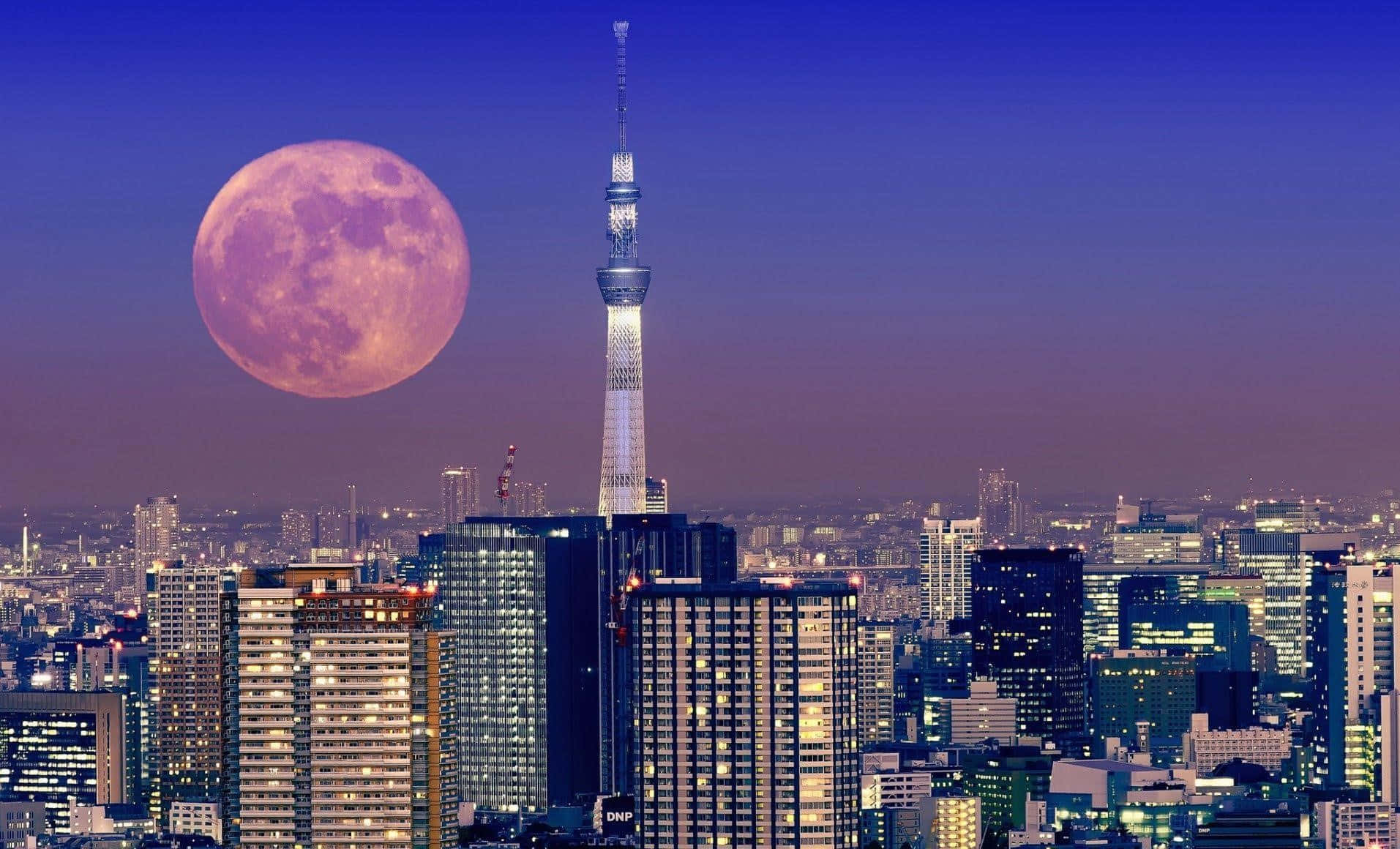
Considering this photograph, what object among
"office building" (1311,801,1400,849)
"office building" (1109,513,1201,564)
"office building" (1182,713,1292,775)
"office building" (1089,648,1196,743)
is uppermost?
"office building" (1109,513,1201,564)

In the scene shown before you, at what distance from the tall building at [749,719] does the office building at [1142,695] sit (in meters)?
38.1

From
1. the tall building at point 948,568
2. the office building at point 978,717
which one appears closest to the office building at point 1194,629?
the tall building at point 948,568

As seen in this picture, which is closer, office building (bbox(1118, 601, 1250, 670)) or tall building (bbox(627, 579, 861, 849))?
tall building (bbox(627, 579, 861, 849))

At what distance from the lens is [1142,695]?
103 meters

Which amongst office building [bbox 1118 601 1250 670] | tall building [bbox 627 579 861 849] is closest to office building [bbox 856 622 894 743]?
office building [bbox 1118 601 1250 670]

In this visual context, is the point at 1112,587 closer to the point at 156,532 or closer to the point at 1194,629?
the point at 1194,629

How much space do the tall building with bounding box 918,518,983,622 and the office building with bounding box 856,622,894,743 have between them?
3846mm

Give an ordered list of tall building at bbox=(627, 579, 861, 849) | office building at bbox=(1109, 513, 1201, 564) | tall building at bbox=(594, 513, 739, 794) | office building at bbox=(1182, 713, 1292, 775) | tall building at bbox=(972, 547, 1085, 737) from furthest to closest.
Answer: office building at bbox=(1109, 513, 1201, 564) < tall building at bbox=(972, 547, 1085, 737) < office building at bbox=(1182, 713, 1292, 775) < tall building at bbox=(594, 513, 739, 794) < tall building at bbox=(627, 579, 861, 849)

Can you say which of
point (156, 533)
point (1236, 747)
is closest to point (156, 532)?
point (156, 533)

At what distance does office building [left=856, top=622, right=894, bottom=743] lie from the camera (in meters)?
83.4

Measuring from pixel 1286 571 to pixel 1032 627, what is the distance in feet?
28.6

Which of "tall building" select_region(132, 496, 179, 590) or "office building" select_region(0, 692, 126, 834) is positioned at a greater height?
"tall building" select_region(132, 496, 179, 590)

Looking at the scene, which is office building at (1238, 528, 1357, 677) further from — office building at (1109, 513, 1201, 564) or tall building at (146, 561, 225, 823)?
tall building at (146, 561, 225, 823)

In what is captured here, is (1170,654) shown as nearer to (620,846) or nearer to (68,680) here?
(68,680)
